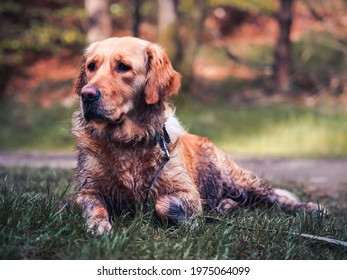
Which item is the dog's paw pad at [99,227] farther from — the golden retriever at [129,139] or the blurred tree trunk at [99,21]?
the blurred tree trunk at [99,21]

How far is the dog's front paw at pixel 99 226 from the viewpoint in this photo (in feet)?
11.6

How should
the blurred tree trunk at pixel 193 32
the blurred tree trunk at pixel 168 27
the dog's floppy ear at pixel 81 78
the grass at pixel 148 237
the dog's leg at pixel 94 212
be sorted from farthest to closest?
the blurred tree trunk at pixel 193 32 → the blurred tree trunk at pixel 168 27 → the dog's floppy ear at pixel 81 78 → the dog's leg at pixel 94 212 → the grass at pixel 148 237

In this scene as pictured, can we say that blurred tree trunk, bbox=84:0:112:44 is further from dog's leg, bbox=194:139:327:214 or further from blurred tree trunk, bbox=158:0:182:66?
dog's leg, bbox=194:139:327:214

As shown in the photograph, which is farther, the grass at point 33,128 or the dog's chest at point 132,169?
the grass at point 33,128

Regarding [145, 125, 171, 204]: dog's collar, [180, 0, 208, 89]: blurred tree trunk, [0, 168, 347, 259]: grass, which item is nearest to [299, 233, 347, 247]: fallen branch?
[0, 168, 347, 259]: grass

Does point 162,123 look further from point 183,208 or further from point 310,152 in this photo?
point 310,152

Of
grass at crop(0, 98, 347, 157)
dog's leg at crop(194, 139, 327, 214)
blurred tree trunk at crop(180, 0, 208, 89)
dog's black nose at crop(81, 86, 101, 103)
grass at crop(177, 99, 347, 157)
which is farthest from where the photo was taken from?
blurred tree trunk at crop(180, 0, 208, 89)

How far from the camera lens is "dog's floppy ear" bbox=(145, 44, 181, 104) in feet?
14.0

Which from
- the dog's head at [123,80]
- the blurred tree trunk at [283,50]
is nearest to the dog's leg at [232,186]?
the dog's head at [123,80]

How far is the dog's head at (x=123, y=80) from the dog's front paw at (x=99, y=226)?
0.70 metres

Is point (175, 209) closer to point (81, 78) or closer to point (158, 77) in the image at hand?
point (158, 77)

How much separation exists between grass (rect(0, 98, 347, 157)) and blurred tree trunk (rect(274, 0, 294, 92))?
2.17m

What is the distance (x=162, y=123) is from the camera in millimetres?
4391

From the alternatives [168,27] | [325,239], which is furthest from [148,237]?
[168,27]
